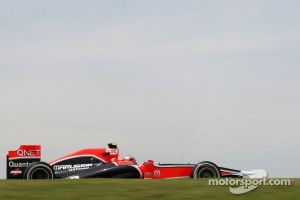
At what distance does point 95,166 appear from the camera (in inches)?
920

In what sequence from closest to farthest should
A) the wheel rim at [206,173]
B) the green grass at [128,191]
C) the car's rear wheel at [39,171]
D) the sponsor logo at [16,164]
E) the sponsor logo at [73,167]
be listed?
1. the green grass at [128,191]
2. the wheel rim at [206,173]
3. the car's rear wheel at [39,171]
4. the sponsor logo at [16,164]
5. the sponsor logo at [73,167]

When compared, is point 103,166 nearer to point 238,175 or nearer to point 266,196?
point 238,175

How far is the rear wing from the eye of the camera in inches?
896

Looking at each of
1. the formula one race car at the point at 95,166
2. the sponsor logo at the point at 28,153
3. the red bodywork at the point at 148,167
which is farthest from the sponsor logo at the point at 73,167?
the sponsor logo at the point at 28,153

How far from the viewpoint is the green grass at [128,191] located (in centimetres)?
1107

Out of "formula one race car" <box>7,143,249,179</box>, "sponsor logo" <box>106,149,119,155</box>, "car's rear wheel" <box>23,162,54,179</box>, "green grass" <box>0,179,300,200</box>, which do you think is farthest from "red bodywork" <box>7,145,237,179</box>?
"green grass" <box>0,179,300,200</box>

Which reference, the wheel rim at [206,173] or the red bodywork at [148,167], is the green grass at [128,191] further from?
the red bodywork at [148,167]

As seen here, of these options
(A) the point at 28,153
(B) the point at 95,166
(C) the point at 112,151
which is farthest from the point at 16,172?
(C) the point at 112,151

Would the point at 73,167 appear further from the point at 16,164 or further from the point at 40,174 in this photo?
the point at 40,174

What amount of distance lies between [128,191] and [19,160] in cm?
1211

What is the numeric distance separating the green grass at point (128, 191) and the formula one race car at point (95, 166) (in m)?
8.67

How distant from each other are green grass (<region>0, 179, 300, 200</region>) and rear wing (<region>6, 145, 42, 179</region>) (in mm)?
9830

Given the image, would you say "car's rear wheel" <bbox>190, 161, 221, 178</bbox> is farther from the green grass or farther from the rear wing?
the green grass

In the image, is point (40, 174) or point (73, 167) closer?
point (40, 174)
